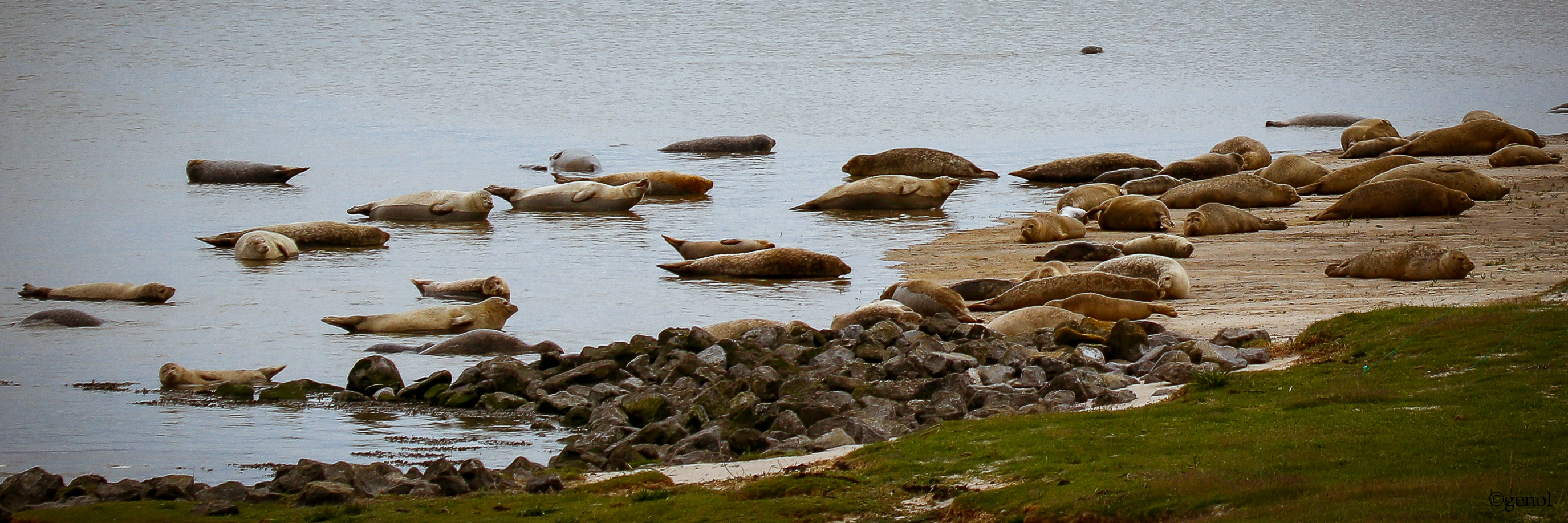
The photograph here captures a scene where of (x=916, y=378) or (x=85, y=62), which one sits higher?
(x=85, y=62)

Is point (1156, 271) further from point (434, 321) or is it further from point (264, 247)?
point (264, 247)

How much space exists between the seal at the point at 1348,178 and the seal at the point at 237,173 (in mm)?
14165

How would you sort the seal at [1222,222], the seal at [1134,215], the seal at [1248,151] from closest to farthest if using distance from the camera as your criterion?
1. the seal at [1222,222]
2. the seal at [1134,215]
3. the seal at [1248,151]

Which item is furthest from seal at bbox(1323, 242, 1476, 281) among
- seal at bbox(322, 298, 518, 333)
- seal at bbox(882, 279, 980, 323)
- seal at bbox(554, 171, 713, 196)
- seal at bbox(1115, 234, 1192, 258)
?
seal at bbox(554, 171, 713, 196)

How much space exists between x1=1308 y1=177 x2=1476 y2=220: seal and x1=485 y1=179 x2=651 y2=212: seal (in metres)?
8.31

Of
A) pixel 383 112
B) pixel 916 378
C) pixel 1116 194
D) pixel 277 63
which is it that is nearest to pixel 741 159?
pixel 1116 194

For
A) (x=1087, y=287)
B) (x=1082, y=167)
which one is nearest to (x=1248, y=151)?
(x=1082, y=167)

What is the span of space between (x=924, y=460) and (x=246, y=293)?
854 centimetres

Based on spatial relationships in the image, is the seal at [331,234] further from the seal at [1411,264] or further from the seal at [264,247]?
the seal at [1411,264]

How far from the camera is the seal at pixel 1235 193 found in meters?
16.3

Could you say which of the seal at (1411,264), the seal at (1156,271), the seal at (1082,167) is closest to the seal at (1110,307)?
the seal at (1156,271)

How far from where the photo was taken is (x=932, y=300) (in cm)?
1006

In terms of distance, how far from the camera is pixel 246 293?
1225 centimetres

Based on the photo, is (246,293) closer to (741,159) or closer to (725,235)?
(725,235)
